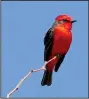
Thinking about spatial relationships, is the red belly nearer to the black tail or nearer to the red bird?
the red bird

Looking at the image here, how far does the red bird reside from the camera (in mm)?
5660

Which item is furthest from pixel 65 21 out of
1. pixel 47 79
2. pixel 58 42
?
pixel 47 79

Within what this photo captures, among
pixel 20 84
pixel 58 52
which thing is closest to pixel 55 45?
pixel 58 52

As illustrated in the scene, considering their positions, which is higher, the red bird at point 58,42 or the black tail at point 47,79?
the red bird at point 58,42

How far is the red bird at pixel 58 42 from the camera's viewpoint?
18.6 ft

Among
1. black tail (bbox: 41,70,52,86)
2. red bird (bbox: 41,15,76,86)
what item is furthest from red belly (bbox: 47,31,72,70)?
black tail (bbox: 41,70,52,86)

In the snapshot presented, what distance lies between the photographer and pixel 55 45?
5824 millimetres

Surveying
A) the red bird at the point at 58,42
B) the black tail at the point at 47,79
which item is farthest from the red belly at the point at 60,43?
the black tail at the point at 47,79

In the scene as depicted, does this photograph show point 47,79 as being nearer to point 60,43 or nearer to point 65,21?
point 60,43

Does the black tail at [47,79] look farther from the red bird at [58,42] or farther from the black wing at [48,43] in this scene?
the black wing at [48,43]

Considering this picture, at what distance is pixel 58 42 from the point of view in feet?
18.9

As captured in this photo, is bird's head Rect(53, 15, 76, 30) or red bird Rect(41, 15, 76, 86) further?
bird's head Rect(53, 15, 76, 30)

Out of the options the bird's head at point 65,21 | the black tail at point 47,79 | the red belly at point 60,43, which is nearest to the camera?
the black tail at point 47,79

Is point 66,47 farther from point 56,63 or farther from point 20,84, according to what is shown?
point 20,84
